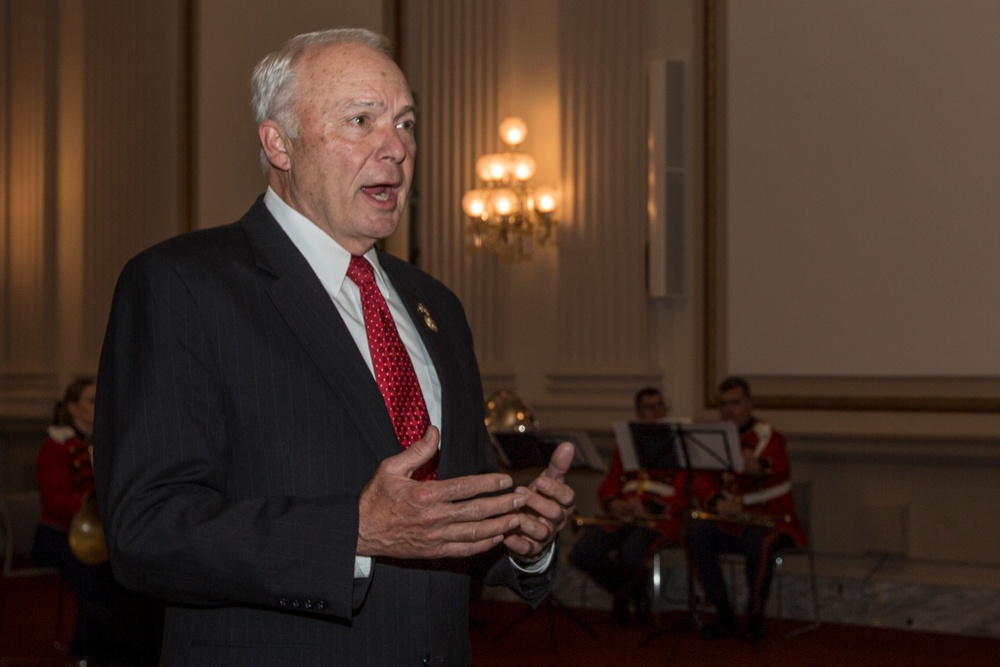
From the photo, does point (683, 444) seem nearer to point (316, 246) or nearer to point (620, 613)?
point (620, 613)

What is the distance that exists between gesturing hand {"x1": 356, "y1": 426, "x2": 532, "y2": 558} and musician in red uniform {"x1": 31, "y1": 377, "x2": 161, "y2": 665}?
5.19 meters

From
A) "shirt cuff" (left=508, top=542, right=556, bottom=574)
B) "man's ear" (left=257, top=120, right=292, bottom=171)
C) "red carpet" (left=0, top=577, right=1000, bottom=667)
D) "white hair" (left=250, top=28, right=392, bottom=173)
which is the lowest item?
"red carpet" (left=0, top=577, right=1000, bottom=667)

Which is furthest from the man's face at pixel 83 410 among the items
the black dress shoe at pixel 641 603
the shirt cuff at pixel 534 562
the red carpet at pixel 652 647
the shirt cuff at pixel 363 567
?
the shirt cuff at pixel 363 567

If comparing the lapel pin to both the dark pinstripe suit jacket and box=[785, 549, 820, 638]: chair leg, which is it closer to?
the dark pinstripe suit jacket

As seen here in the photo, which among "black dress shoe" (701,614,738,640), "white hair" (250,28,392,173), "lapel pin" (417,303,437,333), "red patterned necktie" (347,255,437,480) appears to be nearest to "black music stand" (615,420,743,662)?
"black dress shoe" (701,614,738,640)

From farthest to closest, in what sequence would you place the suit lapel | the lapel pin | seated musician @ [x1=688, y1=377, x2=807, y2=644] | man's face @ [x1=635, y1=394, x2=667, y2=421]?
man's face @ [x1=635, y1=394, x2=667, y2=421] < seated musician @ [x1=688, y1=377, x2=807, y2=644] < the lapel pin < the suit lapel

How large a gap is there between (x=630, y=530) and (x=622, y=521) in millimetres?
444

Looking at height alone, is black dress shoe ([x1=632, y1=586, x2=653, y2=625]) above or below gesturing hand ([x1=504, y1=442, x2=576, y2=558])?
below

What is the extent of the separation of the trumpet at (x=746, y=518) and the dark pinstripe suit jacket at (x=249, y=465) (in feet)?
17.2

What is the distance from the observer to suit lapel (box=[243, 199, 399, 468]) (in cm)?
189

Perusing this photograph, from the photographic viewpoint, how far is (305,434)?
1861mm

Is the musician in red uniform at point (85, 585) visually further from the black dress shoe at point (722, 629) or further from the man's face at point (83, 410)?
the black dress shoe at point (722, 629)

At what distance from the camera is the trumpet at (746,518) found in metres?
7.10

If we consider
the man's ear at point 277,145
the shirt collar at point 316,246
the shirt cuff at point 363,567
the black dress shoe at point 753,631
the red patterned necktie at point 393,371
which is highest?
the man's ear at point 277,145
